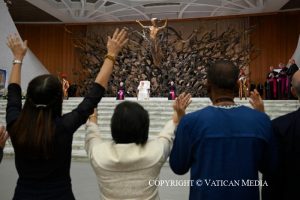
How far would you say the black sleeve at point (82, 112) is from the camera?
156 centimetres

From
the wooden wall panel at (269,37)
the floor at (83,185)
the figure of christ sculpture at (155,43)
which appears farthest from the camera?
the wooden wall panel at (269,37)

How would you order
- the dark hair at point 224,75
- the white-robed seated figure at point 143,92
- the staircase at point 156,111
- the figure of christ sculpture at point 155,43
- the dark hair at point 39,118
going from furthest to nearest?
1. the figure of christ sculpture at point 155,43
2. the white-robed seated figure at point 143,92
3. the staircase at point 156,111
4. the dark hair at point 224,75
5. the dark hair at point 39,118

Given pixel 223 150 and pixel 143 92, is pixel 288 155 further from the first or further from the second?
pixel 143 92

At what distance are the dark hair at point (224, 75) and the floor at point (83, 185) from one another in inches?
74.9

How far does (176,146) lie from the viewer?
62.2 inches

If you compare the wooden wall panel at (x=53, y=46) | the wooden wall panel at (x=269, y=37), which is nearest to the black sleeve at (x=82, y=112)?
the wooden wall panel at (x=269, y=37)

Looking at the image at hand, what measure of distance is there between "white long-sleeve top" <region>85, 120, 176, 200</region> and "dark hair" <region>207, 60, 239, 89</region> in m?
0.39

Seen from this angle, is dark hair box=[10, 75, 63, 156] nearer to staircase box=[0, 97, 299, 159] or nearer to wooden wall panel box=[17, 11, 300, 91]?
staircase box=[0, 97, 299, 159]

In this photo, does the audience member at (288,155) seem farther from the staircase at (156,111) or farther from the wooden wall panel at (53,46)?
the wooden wall panel at (53,46)

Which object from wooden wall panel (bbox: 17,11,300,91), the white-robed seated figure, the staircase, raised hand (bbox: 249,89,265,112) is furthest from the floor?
wooden wall panel (bbox: 17,11,300,91)

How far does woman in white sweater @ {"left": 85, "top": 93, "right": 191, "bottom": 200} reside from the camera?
1.50 m

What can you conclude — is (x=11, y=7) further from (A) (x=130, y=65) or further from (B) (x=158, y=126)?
(B) (x=158, y=126)

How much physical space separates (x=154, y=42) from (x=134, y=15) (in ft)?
17.0

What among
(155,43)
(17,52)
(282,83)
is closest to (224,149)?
(17,52)
